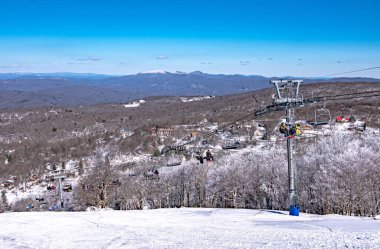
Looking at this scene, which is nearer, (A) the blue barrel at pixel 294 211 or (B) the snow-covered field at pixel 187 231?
(B) the snow-covered field at pixel 187 231

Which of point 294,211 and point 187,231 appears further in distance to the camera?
point 294,211

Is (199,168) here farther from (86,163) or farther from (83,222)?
(86,163)

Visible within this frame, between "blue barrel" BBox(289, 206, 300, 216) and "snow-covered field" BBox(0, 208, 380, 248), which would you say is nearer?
"snow-covered field" BBox(0, 208, 380, 248)

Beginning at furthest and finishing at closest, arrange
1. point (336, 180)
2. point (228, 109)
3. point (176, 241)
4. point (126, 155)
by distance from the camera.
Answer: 1. point (228, 109)
2. point (126, 155)
3. point (336, 180)
4. point (176, 241)

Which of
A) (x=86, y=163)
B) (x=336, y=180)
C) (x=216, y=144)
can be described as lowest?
(x=86, y=163)

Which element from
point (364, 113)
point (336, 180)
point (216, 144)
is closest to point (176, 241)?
point (336, 180)

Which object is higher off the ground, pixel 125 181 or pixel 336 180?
pixel 336 180

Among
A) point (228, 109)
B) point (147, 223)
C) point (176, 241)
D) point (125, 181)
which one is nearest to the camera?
point (176, 241)

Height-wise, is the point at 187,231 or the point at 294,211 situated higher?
the point at 187,231
